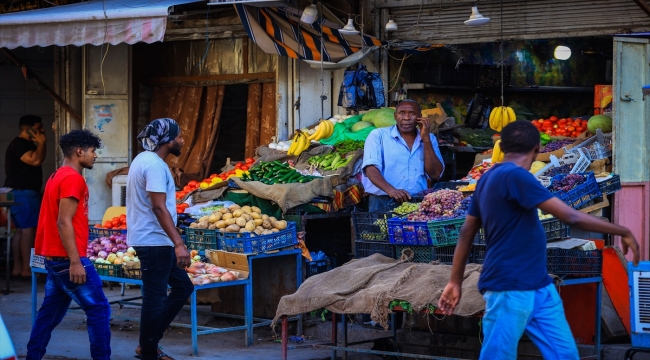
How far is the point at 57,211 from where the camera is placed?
668 centimetres

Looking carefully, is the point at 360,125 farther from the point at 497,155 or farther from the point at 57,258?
the point at 57,258

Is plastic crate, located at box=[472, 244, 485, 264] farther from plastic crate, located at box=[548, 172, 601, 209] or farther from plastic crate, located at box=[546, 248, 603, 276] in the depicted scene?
plastic crate, located at box=[548, 172, 601, 209]

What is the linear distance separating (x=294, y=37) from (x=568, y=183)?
4353 millimetres

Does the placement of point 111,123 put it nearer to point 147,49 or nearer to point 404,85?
point 147,49

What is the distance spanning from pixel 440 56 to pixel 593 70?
9.72 feet

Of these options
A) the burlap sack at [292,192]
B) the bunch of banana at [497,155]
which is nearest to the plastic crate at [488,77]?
the bunch of banana at [497,155]

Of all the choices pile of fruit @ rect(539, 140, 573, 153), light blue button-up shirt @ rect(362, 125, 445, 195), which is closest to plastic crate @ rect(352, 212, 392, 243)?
light blue button-up shirt @ rect(362, 125, 445, 195)

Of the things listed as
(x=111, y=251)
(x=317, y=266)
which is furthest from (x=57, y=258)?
(x=317, y=266)

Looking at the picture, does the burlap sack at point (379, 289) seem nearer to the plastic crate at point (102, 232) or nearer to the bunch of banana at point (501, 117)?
the plastic crate at point (102, 232)

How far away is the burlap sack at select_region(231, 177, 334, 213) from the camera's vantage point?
9219mm

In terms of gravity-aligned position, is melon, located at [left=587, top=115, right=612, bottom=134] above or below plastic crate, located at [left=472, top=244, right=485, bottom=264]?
above

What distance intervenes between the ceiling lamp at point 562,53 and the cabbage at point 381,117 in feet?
13.8

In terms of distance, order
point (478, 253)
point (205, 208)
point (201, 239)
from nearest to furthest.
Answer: point (478, 253), point (201, 239), point (205, 208)

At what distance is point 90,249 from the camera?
356 inches
